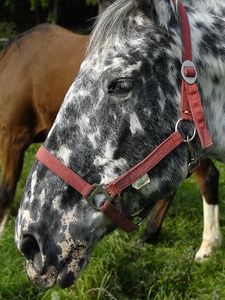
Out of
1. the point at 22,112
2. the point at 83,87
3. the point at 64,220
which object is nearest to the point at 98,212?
the point at 64,220

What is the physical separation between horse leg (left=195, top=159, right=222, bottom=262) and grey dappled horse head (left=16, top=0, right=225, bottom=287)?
6.89ft

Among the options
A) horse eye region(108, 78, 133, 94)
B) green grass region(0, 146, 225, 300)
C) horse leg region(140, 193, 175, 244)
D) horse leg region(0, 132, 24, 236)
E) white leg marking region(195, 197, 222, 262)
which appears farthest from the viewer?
horse leg region(0, 132, 24, 236)

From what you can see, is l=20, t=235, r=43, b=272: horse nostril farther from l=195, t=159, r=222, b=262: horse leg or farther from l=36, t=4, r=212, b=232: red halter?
l=195, t=159, r=222, b=262: horse leg

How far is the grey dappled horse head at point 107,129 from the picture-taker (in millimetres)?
1929

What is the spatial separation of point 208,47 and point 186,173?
1.46 feet

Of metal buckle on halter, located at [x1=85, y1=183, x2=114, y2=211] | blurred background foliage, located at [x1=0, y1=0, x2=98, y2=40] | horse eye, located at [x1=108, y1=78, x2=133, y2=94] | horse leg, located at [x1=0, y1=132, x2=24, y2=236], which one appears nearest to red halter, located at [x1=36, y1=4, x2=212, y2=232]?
metal buckle on halter, located at [x1=85, y1=183, x2=114, y2=211]

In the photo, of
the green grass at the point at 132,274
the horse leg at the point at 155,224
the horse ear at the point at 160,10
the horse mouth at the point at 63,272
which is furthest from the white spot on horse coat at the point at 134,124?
the horse leg at the point at 155,224

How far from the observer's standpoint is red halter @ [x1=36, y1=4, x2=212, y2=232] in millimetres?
1916

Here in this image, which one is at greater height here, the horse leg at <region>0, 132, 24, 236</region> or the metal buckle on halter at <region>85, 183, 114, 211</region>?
the metal buckle on halter at <region>85, 183, 114, 211</region>

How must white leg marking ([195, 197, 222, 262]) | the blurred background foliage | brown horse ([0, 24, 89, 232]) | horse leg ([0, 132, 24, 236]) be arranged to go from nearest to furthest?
white leg marking ([195, 197, 222, 262]), brown horse ([0, 24, 89, 232]), horse leg ([0, 132, 24, 236]), the blurred background foliage

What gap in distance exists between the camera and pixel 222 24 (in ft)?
6.92

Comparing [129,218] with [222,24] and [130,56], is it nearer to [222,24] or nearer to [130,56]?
[130,56]

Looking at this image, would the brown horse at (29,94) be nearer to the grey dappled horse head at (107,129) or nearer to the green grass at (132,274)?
the green grass at (132,274)

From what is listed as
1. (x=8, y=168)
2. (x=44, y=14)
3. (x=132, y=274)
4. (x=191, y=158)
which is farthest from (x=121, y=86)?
(x=44, y=14)
